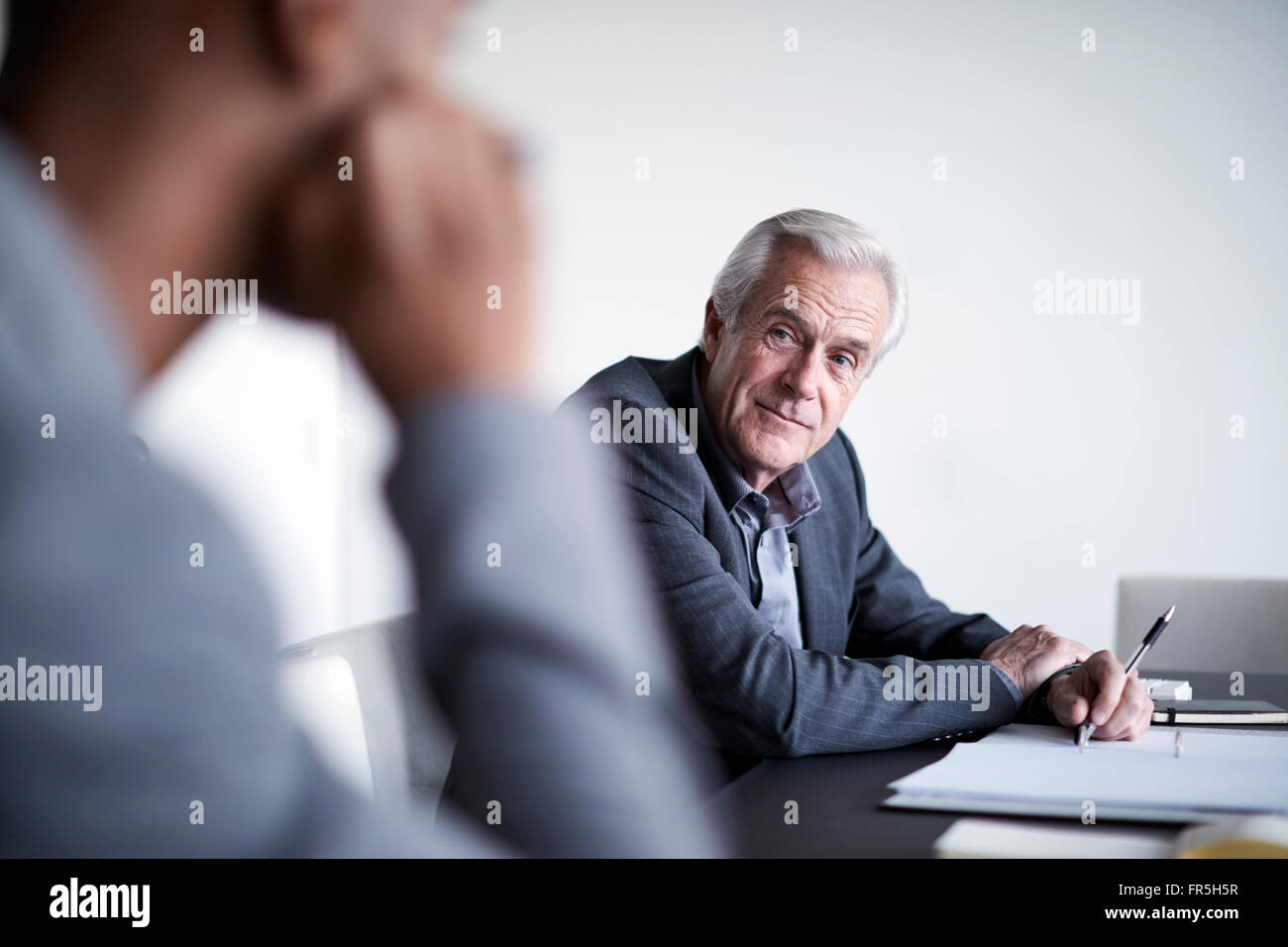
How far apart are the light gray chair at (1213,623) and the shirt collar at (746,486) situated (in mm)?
778

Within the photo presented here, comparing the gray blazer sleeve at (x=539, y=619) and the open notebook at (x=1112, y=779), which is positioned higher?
the gray blazer sleeve at (x=539, y=619)

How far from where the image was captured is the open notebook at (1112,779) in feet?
1.85

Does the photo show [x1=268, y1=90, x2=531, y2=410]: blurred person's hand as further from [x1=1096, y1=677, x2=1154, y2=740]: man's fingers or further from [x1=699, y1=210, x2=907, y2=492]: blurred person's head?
[x1=699, y1=210, x2=907, y2=492]: blurred person's head

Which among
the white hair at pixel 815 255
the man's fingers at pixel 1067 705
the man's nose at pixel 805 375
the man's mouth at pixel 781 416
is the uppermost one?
the white hair at pixel 815 255

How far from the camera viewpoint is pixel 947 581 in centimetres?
153

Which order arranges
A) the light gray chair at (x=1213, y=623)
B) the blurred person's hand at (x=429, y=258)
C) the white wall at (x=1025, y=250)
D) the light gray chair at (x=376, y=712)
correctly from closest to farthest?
1. the blurred person's hand at (x=429, y=258)
2. the light gray chair at (x=376, y=712)
3. the white wall at (x=1025, y=250)
4. the light gray chair at (x=1213, y=623)

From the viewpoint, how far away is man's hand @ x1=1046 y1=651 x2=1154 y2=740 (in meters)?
0.78

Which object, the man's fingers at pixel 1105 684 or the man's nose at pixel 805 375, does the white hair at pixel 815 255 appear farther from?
the man's fingers at pixel 1105 684

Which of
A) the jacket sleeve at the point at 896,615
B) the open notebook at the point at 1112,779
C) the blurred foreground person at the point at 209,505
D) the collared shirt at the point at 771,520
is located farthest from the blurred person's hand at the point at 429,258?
the jacket sleeve at the point at 896,615

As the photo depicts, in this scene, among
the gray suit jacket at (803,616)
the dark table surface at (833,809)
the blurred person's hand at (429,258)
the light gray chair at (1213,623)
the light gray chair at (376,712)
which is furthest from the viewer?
the light gray chair at (1213,623)

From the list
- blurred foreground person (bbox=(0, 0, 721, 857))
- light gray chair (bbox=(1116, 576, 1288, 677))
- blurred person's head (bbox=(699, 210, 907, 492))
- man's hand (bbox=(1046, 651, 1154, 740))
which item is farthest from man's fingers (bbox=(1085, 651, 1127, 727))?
light gray chair (bbox=(1116, 576, 1288, 677))

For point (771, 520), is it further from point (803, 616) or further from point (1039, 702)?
point (1039, 702)

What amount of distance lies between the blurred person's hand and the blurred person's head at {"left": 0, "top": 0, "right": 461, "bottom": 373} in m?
0.02
